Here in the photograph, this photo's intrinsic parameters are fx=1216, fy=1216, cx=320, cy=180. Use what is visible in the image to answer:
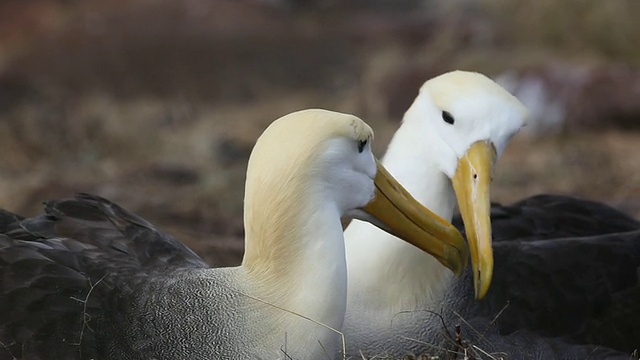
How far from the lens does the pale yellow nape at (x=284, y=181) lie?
12.5ft

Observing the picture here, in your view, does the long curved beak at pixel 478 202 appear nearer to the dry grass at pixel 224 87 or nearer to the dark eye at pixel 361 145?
the dark eye at pixel 361 145

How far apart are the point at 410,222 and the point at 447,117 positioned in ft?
1.98

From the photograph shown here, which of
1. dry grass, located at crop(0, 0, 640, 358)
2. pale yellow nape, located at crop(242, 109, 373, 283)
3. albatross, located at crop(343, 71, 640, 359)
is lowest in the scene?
dry grass, located at crop(0, 0, 640, 358)

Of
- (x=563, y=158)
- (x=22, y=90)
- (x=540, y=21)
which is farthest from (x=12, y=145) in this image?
(x=540, y=21)

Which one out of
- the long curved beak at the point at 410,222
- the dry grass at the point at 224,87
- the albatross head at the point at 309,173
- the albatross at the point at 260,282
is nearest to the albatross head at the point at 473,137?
the long curved beak at the point at 410,222

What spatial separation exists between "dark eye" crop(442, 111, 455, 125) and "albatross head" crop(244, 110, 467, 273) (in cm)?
60

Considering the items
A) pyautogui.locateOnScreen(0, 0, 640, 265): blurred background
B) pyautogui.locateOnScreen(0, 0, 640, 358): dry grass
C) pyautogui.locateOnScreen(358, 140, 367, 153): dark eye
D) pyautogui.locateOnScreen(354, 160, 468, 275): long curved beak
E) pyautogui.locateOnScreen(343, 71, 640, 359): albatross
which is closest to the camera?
pyautogui.locateOnScreen(358, 140, 367, 153): dark eye

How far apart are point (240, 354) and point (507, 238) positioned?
77.3 inches

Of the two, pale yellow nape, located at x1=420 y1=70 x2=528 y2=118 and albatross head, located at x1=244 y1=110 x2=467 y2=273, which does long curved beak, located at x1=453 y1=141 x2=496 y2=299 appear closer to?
pale yellow nape, located at x1=420 y1=70 x2=528 y2=118

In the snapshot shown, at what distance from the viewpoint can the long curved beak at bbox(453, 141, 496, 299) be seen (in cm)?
436

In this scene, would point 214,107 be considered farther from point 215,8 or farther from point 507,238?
point 507,238

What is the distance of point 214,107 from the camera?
43.4ft

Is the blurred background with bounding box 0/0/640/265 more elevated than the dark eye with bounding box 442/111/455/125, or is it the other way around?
the dark eye with bounding box 442/111/455/125

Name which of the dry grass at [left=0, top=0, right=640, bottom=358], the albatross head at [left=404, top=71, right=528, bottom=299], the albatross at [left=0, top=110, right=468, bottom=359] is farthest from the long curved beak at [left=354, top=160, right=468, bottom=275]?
the dry grass at [left=0, top=0, right=640, bottom=358]
